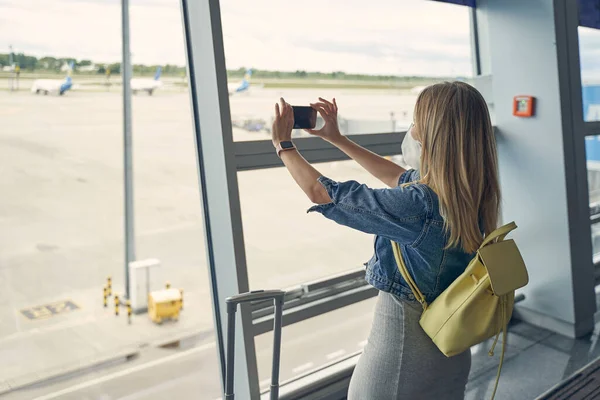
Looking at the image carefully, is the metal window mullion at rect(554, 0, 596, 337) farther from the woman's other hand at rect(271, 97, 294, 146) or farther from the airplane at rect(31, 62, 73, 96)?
the airplane at rect(31, 62, 73, 96)

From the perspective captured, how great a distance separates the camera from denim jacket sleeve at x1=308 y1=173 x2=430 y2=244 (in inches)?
52.4

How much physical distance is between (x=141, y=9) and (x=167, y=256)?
3.50ft

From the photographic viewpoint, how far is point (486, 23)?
11.9ft

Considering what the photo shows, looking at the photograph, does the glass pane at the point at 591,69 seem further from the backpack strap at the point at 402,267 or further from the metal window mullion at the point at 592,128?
the backpack strap at the point at 402,267

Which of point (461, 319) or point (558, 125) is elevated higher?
point (558, 125)

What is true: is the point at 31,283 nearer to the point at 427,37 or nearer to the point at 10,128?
the point at 10,128

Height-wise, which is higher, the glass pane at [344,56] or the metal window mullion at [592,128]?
the glass pane at [344,56]

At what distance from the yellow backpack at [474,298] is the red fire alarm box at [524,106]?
7.08 ft

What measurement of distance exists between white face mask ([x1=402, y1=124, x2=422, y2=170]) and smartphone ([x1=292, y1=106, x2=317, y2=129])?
29 cm

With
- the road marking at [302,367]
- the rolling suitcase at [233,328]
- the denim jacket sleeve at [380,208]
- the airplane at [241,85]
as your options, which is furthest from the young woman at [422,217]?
the road marking at [302,367]

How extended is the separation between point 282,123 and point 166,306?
129 cm

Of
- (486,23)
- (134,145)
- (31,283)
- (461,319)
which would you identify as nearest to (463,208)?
(461,319)

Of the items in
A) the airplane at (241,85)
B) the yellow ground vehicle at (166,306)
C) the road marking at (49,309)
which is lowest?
the yellow ground vehicle at (166,306)

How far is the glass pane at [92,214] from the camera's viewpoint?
199 cm
